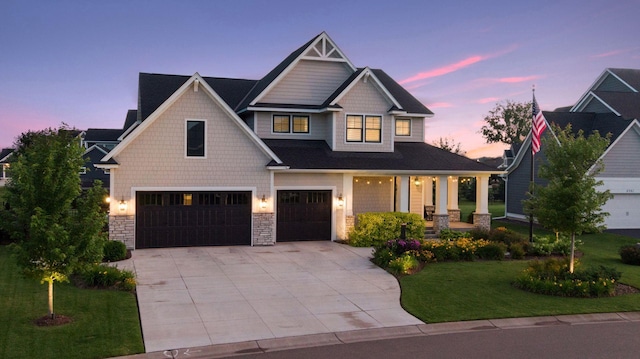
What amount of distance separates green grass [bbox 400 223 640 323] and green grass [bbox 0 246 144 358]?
22.5 feet

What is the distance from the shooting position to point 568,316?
13.9 m

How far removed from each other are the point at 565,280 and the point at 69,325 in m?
13.2

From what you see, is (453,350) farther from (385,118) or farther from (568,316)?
(385,118)

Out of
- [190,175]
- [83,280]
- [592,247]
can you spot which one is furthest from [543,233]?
[83,280]

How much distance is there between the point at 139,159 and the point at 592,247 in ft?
66.6

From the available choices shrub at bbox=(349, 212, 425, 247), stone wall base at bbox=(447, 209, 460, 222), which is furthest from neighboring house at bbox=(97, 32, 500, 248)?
stone wall base at bbox=(447, 209, 460, 222)

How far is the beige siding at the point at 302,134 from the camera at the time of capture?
1078 inches

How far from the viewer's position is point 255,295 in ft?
51.1

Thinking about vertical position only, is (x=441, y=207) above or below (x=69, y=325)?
above

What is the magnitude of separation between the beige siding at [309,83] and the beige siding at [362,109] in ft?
5.16

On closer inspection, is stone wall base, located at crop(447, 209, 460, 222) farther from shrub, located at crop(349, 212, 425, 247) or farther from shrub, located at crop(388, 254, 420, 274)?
shrub, located at crop(388, 254, 420, 274)

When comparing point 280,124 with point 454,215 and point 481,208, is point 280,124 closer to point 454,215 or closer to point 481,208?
point 481,208

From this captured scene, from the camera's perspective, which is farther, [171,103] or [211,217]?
[211,217]

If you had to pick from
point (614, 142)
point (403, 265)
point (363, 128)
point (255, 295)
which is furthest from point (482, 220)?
point (255, 295)
